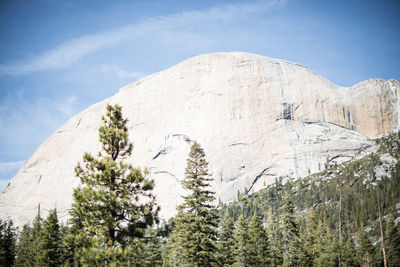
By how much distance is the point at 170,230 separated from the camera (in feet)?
55.2

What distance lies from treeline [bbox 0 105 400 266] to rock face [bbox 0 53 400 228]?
119 ft

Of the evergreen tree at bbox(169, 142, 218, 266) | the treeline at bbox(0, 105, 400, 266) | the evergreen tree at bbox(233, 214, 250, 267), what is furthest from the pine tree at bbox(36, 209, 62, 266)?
the evergreen tree at bbox(233, 214, 250, 267)

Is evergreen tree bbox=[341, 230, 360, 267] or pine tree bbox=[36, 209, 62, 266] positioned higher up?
pine tree bbox=[36, 209, 62, 266]

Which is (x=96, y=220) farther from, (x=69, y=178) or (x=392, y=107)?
(x=392, y=107)

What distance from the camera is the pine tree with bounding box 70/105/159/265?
14.2 metres

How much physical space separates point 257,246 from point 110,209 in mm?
29969

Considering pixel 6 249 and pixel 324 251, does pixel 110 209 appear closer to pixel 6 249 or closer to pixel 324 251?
pixel 324 251

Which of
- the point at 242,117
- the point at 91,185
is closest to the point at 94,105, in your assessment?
the point at 242,117

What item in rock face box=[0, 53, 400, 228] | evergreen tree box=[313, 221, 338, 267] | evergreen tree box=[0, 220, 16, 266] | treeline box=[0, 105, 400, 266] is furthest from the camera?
rock face box=[0, 53, 400, 228]

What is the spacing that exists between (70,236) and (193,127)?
443ft

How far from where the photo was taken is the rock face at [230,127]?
14225 centimetres

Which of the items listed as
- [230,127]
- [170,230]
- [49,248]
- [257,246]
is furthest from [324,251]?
[230,127]

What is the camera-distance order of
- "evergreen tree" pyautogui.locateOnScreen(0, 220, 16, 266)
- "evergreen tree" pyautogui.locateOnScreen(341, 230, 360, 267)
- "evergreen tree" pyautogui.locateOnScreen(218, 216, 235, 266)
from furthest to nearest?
"evergreen tree" pyautogui.locateOnScreen(341, 230, 360, 267)
"evergreen tree" pyautogui.locateOnScreen(0, 220, 16, 266)
"evergreen tree" pyautogui.locateOnScreen(218, 216, 235, 266)

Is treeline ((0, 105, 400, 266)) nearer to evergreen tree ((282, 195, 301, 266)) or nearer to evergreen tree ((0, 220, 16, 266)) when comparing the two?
evergreen tree ((0, 220, 16, 266))
